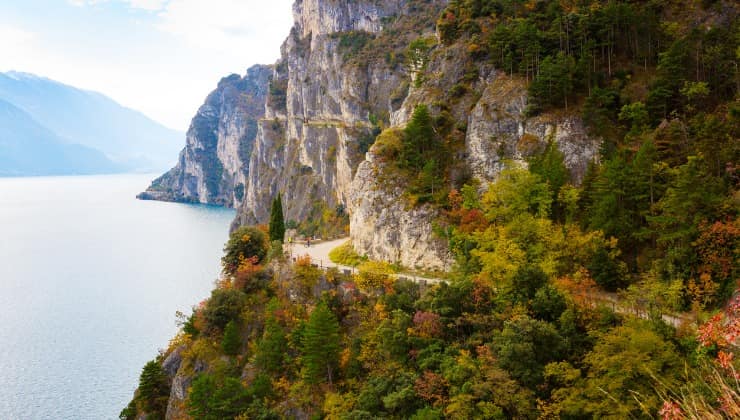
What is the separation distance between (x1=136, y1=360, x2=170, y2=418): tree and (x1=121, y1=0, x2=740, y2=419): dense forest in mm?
153

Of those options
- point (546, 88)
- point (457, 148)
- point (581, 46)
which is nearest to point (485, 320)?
point (457, 148)

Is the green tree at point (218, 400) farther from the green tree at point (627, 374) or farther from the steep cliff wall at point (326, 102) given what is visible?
the steep cliff wall at point (326, 102)

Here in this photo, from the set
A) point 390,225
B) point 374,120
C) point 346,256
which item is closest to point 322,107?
point 374,120

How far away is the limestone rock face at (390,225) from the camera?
36812 millimetres

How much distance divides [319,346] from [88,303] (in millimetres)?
55244

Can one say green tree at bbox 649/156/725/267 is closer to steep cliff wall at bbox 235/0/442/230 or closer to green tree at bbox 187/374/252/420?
green tree at bbox 187/374/252/420

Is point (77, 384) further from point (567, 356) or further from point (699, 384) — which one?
point (699, 384)

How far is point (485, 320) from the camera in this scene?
26.4m

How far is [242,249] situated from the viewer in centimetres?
4509

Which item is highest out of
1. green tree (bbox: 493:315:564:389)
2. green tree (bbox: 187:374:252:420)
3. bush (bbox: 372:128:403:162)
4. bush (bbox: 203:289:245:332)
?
bush (bbox: 372:128:403:162)

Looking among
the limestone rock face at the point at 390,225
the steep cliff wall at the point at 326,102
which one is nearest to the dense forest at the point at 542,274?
the limestone rock face at the point at 390,225

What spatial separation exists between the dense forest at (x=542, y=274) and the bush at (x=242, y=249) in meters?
0.16

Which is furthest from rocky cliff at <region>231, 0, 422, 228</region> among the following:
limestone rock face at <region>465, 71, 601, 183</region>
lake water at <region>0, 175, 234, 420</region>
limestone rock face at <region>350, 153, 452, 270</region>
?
limestone rock face at <region>465, 71, 601, 183</region>

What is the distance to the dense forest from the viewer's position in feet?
73.1
